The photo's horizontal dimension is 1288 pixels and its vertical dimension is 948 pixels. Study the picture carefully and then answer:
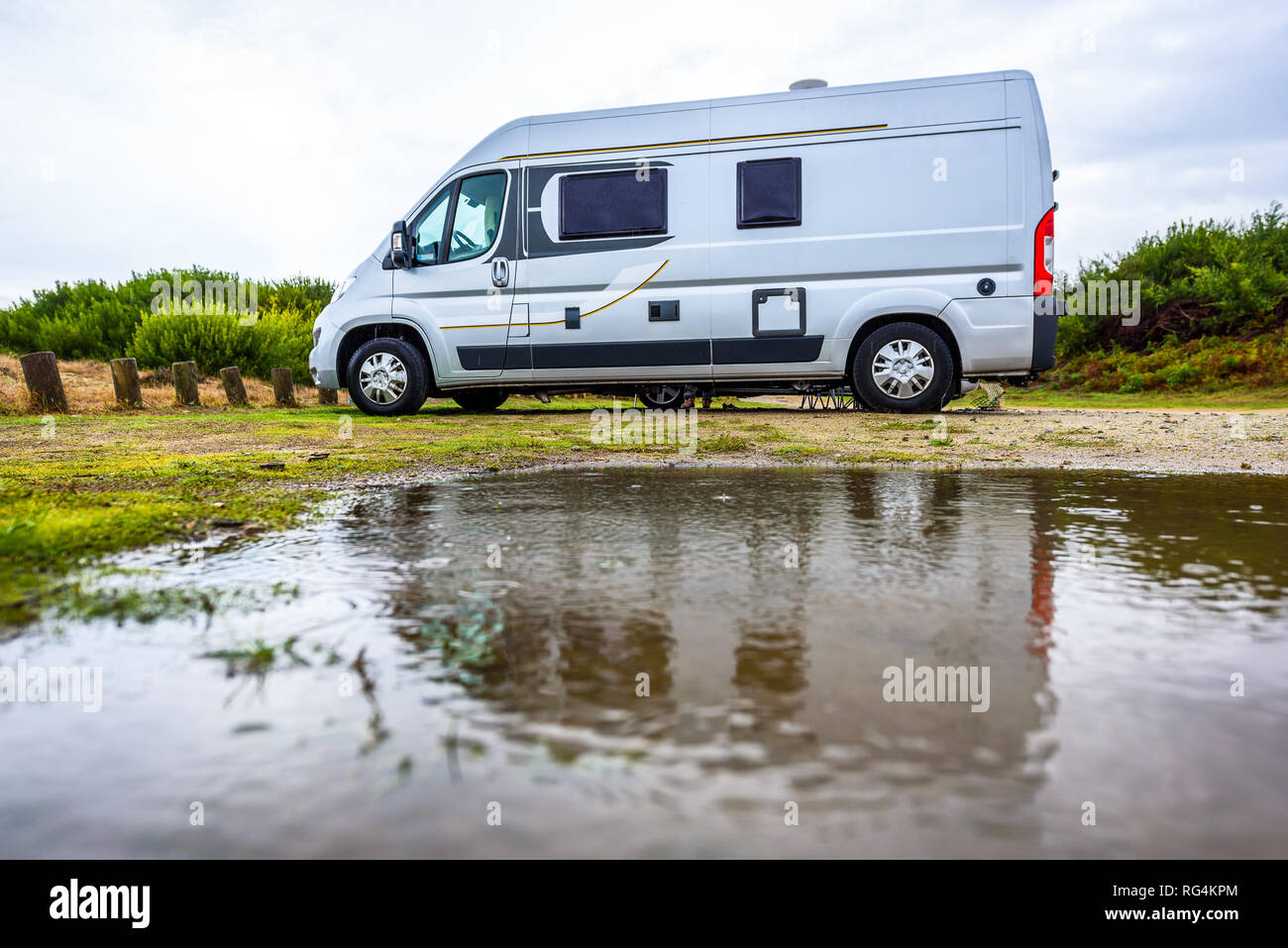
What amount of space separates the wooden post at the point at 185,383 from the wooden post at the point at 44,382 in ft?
4.99

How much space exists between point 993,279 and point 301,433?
5.64 m

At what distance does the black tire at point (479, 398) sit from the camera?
380 inches

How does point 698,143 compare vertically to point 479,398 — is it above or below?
above

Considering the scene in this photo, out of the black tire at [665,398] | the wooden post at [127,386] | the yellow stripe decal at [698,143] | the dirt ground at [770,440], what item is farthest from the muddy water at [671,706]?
the wooden post at [127,386]

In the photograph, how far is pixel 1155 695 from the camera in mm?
1468

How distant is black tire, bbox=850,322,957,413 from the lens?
7832 millimetres

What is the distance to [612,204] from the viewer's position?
8.18 metres

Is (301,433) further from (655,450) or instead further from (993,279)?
(993,279)
